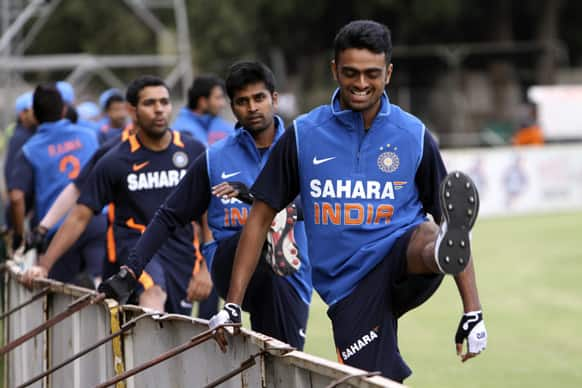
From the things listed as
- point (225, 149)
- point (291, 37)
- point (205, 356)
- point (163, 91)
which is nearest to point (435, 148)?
point (205, 356)

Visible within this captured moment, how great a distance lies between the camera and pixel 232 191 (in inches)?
257

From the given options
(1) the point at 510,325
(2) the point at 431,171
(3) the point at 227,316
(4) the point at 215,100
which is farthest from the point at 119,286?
(1) the point at 510,325

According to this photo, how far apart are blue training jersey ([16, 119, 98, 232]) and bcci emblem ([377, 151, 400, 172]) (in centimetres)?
574

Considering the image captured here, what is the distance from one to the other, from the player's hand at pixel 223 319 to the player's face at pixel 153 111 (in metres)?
3.18

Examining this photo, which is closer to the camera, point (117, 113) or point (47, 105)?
point (47, 105)

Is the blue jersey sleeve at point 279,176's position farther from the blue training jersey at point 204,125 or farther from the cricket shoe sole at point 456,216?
the blue training jersey at point 204,125

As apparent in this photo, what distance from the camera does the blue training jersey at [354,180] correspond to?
550 centimetres

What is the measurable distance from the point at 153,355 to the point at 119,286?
2.19 feet

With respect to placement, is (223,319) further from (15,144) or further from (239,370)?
(15,144)

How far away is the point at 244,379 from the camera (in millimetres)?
4953

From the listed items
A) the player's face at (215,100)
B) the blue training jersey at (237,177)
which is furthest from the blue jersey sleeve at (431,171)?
the player's face at (215,100)

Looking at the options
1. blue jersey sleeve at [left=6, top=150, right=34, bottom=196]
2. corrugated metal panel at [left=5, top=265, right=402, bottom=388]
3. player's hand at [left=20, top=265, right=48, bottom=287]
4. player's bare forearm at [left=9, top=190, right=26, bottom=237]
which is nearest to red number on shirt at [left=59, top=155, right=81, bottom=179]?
blue jersey sleeve at [left=6, top=150, right=34, bottom=196]

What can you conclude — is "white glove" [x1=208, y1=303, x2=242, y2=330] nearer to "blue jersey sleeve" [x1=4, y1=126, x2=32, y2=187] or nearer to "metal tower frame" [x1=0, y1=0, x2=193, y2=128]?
"blue jersey sleeve" [x1=4, y1=126, x2=32, y2=187]

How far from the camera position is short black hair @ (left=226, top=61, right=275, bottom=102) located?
271 inches
